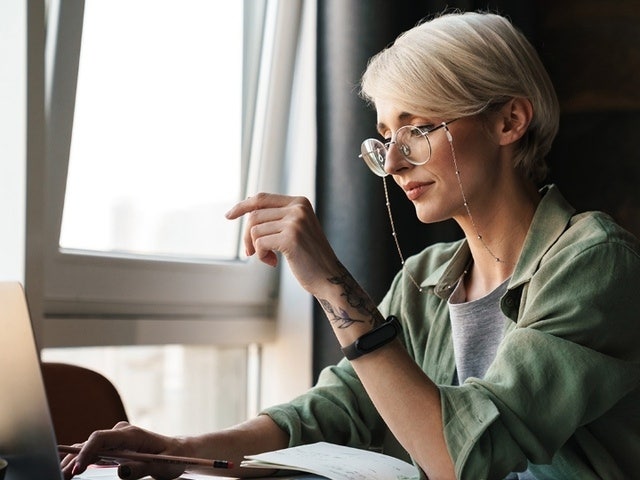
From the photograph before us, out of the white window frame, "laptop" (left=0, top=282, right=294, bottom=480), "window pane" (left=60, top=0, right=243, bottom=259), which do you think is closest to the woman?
"laptop" (left=0, top=282, right=294, bottom=480)

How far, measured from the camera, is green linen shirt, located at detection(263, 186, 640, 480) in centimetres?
136

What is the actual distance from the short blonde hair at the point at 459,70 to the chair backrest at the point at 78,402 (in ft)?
2.34

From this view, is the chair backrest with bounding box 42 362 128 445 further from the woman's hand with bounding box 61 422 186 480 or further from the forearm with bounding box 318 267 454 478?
the forearm with bounding box 318 267 454 478

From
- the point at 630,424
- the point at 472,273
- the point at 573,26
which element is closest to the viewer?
the point at 630,424

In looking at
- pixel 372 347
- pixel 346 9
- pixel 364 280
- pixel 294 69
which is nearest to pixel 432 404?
pixel 372 347

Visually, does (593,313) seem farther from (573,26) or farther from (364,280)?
(573,26)

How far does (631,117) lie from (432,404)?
1732mm

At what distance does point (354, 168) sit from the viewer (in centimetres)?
249

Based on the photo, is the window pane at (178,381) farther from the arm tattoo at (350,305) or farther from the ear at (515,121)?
the ear at (515,121)

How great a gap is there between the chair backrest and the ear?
0.84m

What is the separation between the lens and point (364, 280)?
2.47 metres

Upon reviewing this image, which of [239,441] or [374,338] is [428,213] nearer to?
[374,338]

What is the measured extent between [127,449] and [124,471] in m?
0.11

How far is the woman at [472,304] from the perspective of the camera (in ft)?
4.51
